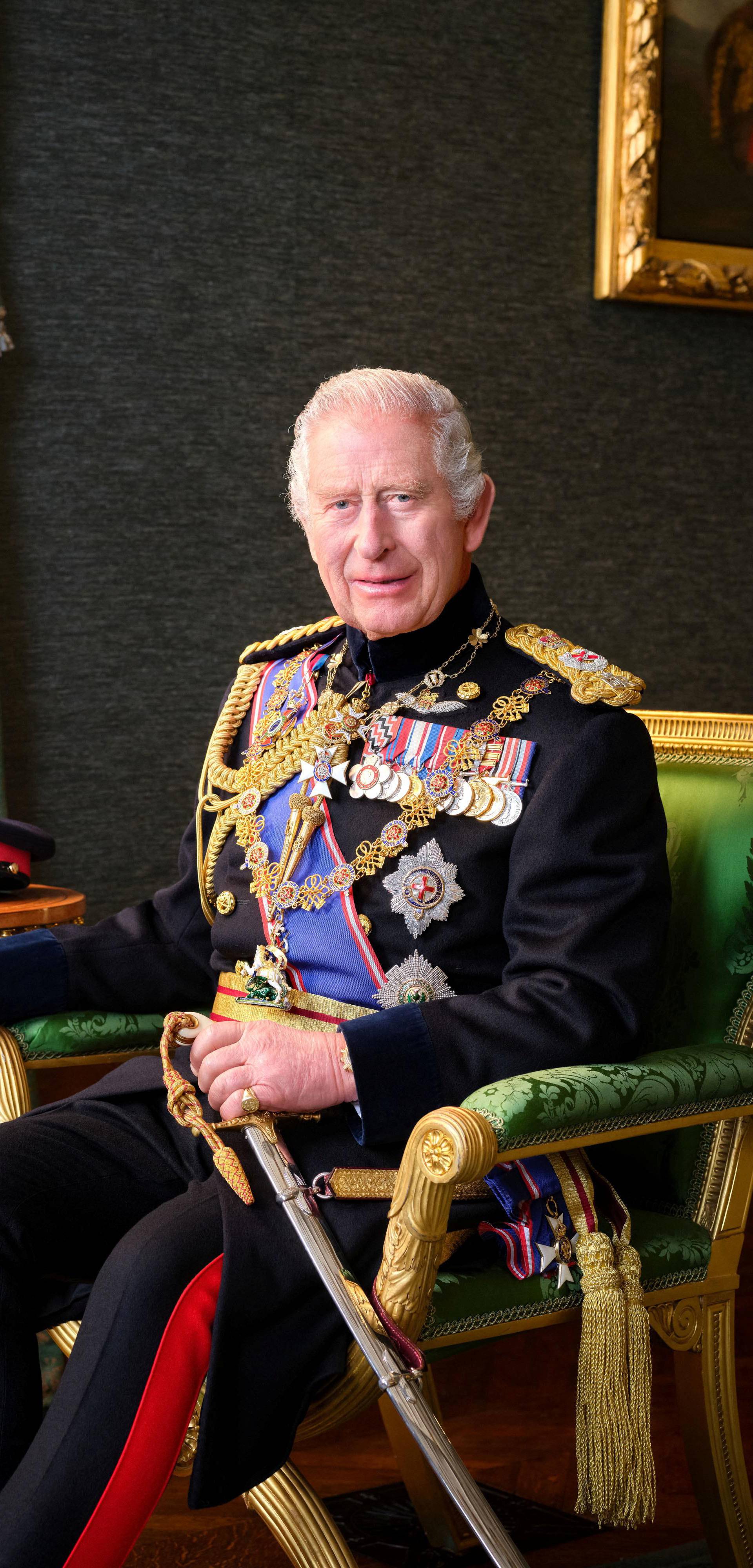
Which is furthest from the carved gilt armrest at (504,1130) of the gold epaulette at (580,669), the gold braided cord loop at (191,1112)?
the gold epaulette at (580,669)

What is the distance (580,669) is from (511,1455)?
1194 millimetres

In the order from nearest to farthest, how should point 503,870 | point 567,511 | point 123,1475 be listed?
1. point 123,1475
2. point 503,870
3. point 567,511

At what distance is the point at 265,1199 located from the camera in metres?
1.18

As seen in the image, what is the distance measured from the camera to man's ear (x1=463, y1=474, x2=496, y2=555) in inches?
58.2

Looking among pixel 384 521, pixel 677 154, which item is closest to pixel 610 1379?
pixel 384 521

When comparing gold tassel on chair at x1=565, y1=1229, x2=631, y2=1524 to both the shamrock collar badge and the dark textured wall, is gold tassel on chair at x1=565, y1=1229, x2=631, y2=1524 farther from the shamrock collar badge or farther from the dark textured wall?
the dark textured wall

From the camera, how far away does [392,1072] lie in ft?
3.89

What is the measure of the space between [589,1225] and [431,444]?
2.61 feet

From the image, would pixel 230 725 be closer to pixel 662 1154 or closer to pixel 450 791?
pixel 450 791

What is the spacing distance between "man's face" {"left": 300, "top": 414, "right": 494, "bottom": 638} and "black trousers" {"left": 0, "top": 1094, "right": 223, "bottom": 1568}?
59 centimetres

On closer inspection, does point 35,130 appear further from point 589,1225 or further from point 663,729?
point 589,1225

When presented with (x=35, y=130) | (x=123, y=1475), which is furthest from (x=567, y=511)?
(x=123, y=1475)

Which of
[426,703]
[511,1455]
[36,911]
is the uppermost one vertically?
[426,703]

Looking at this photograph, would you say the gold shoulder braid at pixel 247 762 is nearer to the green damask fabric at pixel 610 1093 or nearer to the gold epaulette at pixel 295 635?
the gold epaulette at pixel 295 635
